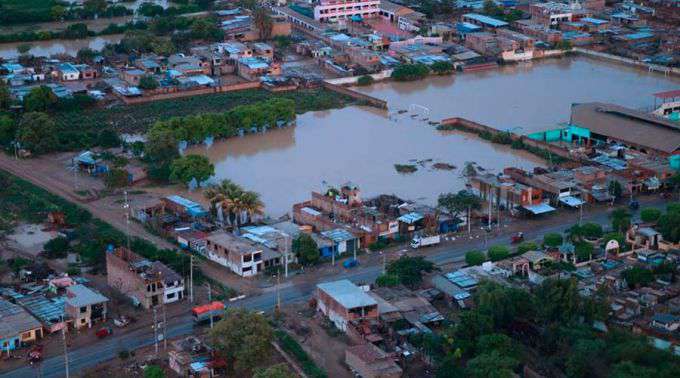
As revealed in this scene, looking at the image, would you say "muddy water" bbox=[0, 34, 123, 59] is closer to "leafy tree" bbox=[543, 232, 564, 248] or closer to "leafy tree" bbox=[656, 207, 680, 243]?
"leafy tree" bbox=[543, 232, 564, 248]

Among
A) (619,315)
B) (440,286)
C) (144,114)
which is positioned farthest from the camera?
(144,114)

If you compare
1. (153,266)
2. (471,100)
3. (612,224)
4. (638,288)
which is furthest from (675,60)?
(153,266)

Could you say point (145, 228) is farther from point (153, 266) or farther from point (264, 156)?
point (264, 156)

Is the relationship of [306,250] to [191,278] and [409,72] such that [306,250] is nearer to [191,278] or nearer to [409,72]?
[191,278]

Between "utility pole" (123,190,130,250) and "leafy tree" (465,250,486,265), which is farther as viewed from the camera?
"utility pole" (123,190,130,250)

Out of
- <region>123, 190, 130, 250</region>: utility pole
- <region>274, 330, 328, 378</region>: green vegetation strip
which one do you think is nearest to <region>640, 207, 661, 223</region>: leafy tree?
<region>274, 330, 328, 378</region>: green vegetation strip

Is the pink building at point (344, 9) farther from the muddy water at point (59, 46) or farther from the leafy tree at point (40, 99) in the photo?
the leafy tree at point (40, 99)
